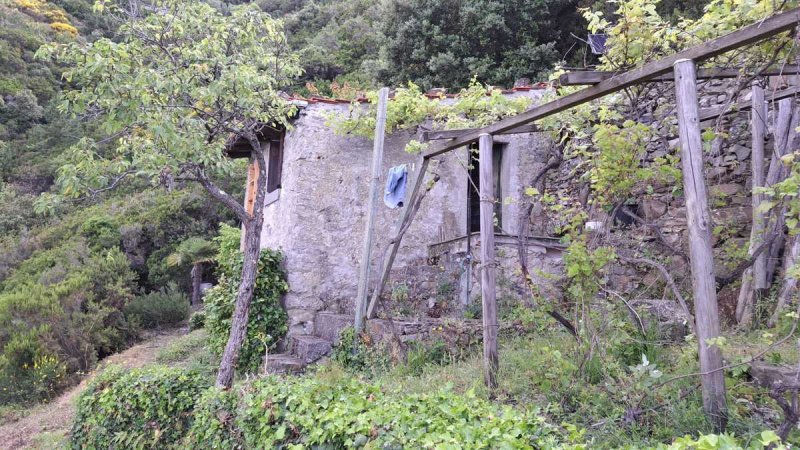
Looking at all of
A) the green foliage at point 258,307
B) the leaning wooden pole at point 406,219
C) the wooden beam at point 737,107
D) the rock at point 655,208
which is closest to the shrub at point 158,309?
the green foliage at point 258,307

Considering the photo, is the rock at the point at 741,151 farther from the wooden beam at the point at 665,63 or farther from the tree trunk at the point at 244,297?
the tree trunk at the point at 244,297

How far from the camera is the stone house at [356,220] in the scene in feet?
25.2

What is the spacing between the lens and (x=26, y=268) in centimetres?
1427

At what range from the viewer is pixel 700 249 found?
123 inches

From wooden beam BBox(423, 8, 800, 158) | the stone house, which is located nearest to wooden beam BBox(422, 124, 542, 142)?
wooden beam BBox(423, 8, 800, 158)

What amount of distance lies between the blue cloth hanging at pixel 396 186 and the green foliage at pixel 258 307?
1712 mm

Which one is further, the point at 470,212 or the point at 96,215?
the point at 96,215

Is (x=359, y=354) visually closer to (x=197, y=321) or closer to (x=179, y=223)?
(x=197, y=321)

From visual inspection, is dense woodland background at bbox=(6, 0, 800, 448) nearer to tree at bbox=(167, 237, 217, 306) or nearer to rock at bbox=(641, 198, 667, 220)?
tree at bbox=(167, 237, 217, 306)

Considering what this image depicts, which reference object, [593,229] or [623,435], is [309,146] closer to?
[593,229]

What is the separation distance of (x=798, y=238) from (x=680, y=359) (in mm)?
2050

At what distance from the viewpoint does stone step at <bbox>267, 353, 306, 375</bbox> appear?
21.7 feet

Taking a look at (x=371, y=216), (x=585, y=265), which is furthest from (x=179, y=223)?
(x=585, y=265)

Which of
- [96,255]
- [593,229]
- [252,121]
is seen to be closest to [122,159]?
[252,121]
